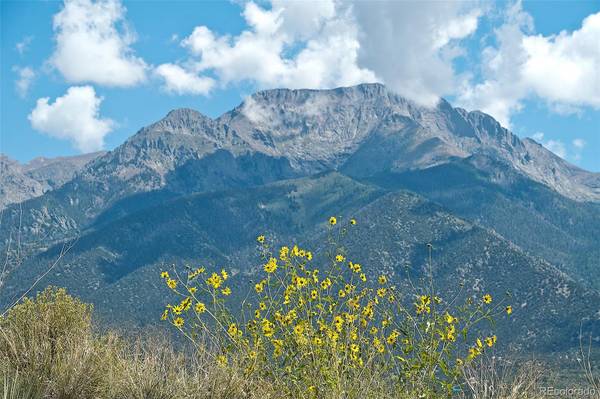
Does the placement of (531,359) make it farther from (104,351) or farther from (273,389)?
(104,351)

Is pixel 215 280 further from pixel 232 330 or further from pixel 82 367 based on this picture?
pixel 82 367

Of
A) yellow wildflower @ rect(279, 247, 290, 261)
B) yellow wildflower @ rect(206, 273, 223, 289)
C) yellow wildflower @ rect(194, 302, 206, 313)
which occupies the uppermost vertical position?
yellow wildflower @ rect(279, 247, 290, 261)

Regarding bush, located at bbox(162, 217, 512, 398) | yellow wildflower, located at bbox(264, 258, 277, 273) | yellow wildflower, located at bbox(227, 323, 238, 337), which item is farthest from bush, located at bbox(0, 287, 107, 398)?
yellow wildflower, located at bbox(264, 258, 277, 273)

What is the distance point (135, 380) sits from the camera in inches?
316

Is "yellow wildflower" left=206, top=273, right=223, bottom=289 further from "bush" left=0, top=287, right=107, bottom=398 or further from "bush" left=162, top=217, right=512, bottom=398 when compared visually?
"bush" left=0, top=287, right=107, bottom=398

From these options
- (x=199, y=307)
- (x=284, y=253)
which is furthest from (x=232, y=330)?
(x=284, y=253)

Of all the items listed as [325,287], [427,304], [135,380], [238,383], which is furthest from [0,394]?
[427,304]

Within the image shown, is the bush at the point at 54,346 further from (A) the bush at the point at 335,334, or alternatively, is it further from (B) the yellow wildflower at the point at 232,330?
(B) the yellow wildflower at the point at 232,330
